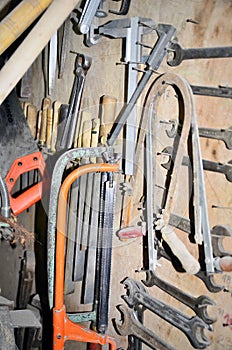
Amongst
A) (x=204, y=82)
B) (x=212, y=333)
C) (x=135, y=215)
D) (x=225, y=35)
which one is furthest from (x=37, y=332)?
A: (x=225, y=35)

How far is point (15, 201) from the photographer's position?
4.64ft

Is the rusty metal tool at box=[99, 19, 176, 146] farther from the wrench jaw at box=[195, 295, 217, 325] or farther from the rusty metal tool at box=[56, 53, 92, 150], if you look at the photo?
the wrench jaw at box=[195, 295, 217, 325]

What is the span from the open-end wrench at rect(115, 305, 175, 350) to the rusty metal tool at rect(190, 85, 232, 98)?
0.63 metres

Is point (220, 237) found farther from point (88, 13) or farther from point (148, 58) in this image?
point (88, 13)

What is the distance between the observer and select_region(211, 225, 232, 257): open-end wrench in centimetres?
90

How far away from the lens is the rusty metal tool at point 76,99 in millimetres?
1342

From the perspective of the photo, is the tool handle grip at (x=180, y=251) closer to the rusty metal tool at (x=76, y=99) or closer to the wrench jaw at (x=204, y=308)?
the wrench jaw at (x=204, y=308)

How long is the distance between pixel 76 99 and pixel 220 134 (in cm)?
62

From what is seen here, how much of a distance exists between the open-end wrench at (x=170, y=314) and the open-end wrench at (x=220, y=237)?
0.59 feet

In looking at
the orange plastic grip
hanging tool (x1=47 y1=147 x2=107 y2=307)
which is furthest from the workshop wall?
the orange plastic grip

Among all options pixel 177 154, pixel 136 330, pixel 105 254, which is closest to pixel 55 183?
pixel 105 254

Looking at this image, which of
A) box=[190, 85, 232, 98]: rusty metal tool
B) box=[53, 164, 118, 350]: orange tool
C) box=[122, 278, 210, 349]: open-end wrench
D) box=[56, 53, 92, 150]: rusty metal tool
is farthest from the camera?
box=[56, 53, 92, 150]: rusty metal tool

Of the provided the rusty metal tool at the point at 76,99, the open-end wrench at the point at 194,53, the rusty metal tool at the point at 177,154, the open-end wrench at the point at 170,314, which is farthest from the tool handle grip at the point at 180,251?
the rusty metal tool at the point at 76,99

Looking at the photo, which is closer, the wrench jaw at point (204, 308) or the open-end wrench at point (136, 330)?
the wrench jaw at point (204, 308)
